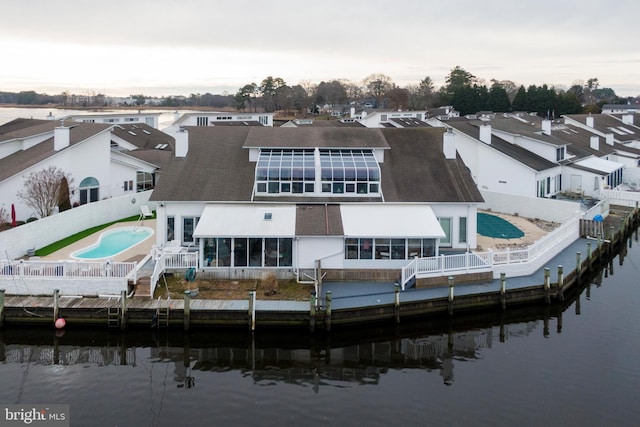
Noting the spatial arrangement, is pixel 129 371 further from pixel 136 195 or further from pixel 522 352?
pixel 136 195

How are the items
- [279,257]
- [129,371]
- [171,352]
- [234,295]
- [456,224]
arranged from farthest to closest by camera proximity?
A: [456,224]
[279,257]
[234,295]
[171,352]
[129,371]

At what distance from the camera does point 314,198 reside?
28141 millimetres

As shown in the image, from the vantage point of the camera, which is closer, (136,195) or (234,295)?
(234,295)

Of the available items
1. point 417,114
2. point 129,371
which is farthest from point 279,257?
point 417,114

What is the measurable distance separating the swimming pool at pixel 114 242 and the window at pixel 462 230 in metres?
17.0

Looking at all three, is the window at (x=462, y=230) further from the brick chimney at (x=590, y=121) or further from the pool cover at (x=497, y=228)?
the brick chimney at (x=590, y=121)

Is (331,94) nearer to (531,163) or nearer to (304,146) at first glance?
(531,163)

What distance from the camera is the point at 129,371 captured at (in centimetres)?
1862

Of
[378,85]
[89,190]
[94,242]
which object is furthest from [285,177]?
[378,85]

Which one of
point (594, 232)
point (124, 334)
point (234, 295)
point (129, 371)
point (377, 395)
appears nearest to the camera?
point (377, 395)

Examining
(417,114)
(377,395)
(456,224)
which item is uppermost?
(417,114)

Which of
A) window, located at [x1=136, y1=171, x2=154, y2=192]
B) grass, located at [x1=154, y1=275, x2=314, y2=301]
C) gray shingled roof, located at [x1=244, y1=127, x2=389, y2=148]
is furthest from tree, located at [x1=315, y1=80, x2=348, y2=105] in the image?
grass, located at [x1=154, y1=275, x2=314, y2=301]

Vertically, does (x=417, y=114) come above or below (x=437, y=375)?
above

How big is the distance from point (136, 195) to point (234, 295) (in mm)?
18644
